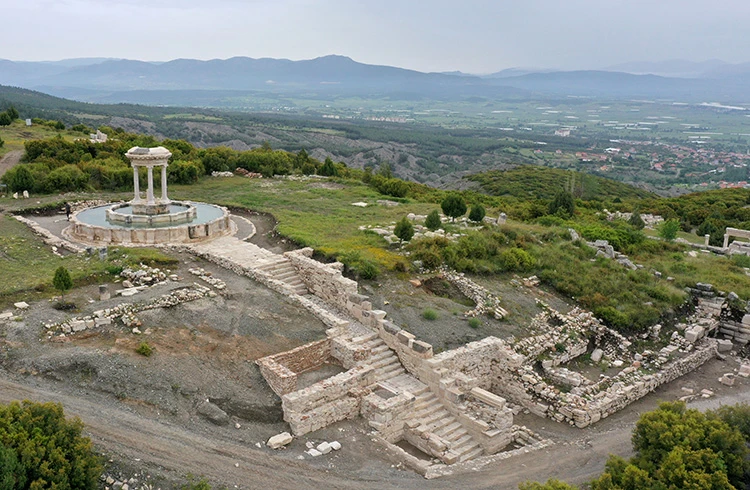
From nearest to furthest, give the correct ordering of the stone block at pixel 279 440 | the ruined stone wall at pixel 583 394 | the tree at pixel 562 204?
1. the stone block at pixel 279 440
2. the ruined stone wall at pixel 583 394
3. the tree at pixel 562 204

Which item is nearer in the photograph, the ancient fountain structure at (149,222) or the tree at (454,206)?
the ancient fountain structure at (149,222)

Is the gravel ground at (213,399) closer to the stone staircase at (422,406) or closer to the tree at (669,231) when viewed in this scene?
the stone staircase at (422,406)

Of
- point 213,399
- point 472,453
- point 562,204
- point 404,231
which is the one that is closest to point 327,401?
point 213,399

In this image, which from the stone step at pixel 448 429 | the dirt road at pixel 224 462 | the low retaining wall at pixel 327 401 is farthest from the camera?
the stone step at pixel 448 429

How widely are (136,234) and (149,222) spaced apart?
5.34 ft

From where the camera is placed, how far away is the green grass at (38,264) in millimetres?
17031

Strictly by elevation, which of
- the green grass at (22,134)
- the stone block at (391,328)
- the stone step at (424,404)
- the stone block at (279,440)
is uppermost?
the green grass at (22,134)

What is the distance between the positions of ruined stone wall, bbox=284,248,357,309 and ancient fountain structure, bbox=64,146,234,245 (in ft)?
15.6

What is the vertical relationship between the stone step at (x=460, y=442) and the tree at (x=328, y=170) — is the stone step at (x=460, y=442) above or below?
below

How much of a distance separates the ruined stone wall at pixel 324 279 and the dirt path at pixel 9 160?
82.9 feet

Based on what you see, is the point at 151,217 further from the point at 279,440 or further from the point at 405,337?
the point at 279,440

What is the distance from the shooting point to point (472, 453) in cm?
1495

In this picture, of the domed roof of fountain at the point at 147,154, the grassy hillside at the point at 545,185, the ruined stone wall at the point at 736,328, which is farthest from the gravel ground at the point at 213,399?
the grassy hillside at the point at 545,185

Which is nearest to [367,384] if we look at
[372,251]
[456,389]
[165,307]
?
[456,389]
